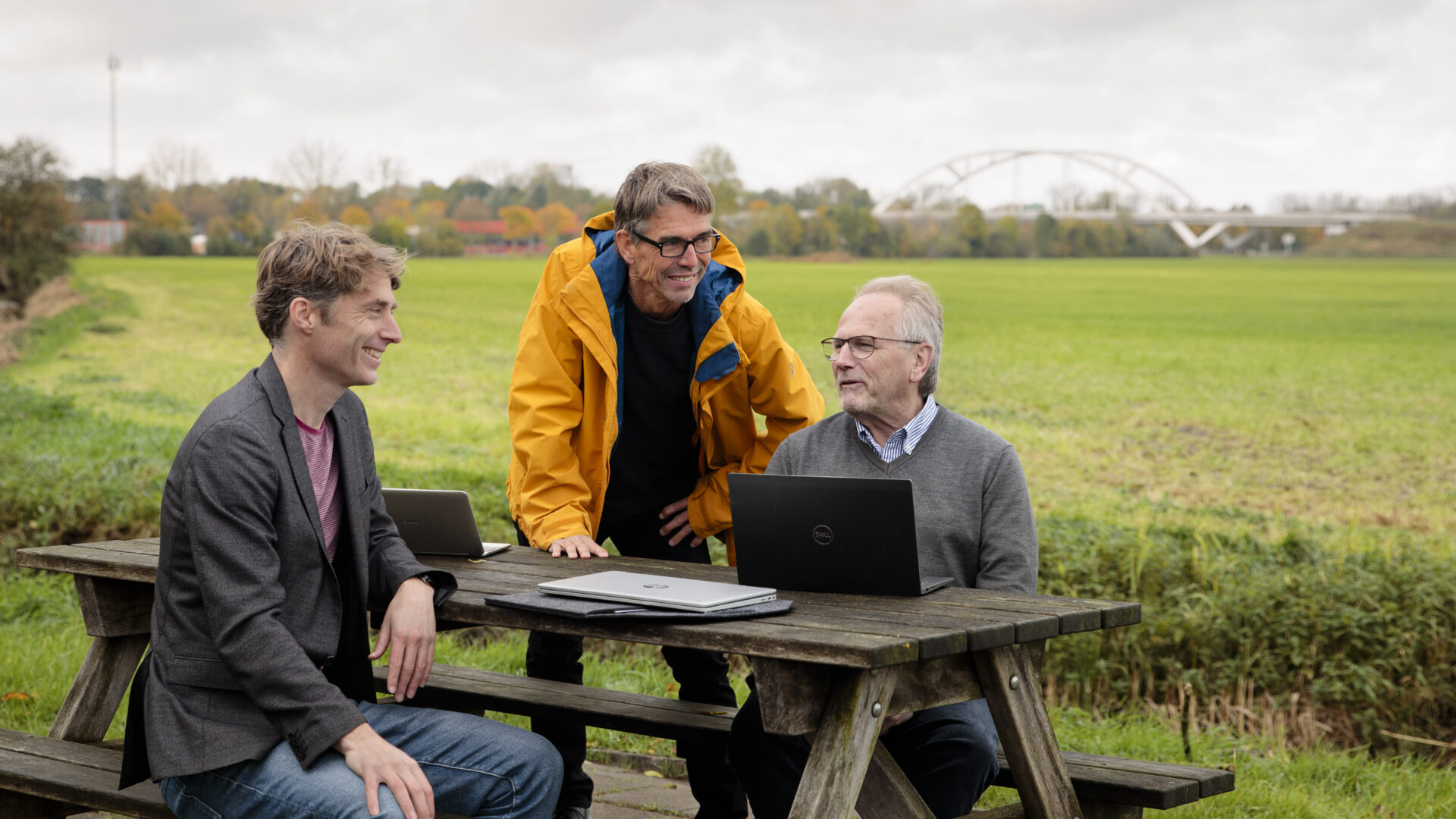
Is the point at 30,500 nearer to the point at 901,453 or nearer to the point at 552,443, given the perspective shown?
the point at 552,443

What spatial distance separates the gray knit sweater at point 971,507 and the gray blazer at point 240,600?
4.56 feet

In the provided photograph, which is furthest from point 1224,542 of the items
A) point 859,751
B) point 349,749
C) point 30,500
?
point 30,500

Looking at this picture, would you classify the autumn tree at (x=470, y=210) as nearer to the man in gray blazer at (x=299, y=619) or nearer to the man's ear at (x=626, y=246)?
the man's ear at (x=626, y=246)

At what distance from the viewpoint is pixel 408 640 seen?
110 inches

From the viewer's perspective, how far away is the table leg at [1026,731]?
2697 mm

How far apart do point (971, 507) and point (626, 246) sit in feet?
3.96

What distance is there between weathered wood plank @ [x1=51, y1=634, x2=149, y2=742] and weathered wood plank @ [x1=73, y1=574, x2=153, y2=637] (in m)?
0.04

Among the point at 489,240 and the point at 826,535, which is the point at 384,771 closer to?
the point at 826,535

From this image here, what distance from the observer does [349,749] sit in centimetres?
246

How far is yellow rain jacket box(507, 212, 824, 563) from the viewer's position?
3.72 m

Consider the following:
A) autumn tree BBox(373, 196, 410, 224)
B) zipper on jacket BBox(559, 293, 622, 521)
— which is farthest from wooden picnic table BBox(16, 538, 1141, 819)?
autumn tree BBox(373, 196, 410, 224)

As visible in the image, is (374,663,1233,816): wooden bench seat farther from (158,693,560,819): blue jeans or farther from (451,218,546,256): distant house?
(451,218,546,256): distant house

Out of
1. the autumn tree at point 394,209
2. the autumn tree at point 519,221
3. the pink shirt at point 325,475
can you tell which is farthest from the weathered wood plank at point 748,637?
the autumn tree at point 394,209

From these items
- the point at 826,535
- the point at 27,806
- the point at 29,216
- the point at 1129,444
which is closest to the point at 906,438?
the point at 826,535
